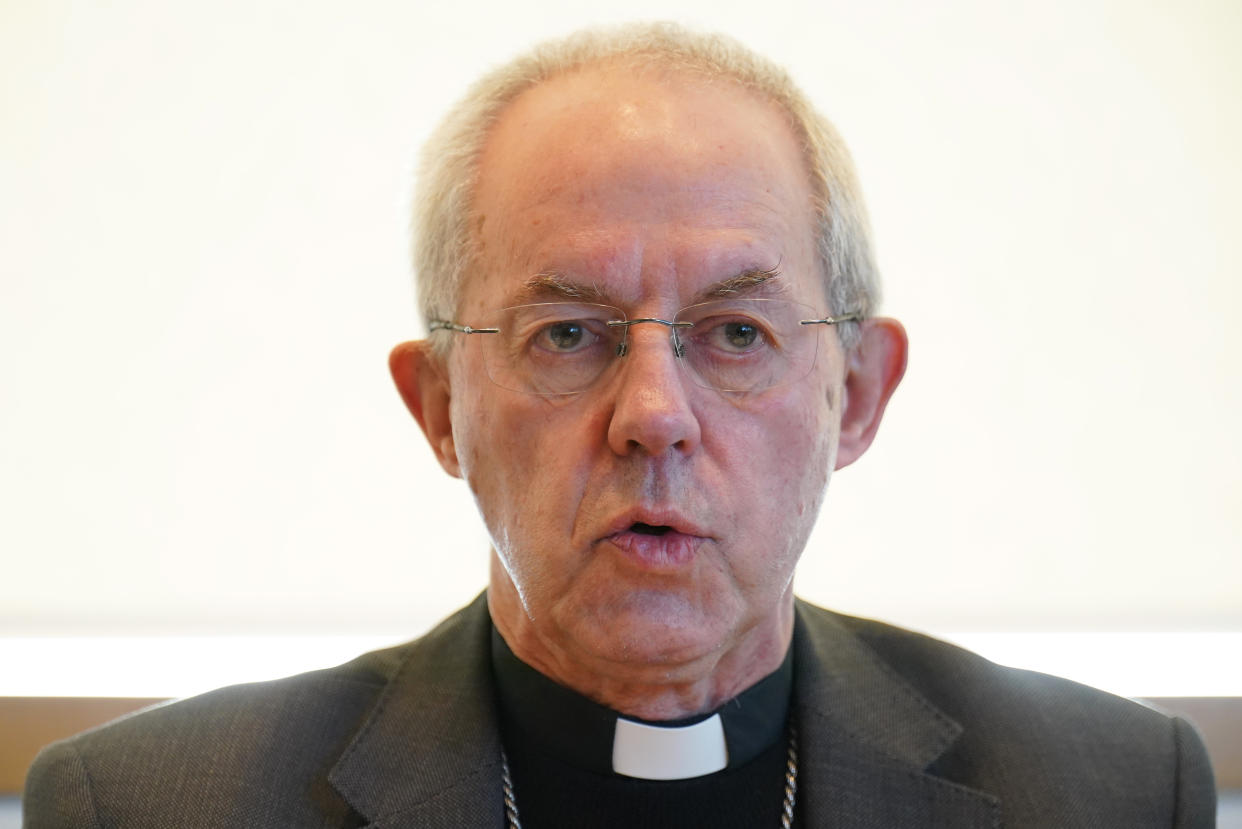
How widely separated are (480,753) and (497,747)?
32 millimetres

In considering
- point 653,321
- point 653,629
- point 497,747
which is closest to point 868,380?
point 653,321

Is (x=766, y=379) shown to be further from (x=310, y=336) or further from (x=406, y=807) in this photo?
(x=310, y=336)

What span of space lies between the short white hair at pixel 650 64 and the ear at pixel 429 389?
70mm

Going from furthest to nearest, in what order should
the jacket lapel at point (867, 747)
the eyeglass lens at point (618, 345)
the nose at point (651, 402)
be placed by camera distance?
the jacket lapel at point (867, 747) → the eyeglass lens at point (618, 345) → the nose at point (651, 402)

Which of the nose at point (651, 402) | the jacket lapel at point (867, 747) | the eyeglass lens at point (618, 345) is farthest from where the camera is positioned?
the jacket lapel at point (867, 747)

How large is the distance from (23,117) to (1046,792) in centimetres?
247

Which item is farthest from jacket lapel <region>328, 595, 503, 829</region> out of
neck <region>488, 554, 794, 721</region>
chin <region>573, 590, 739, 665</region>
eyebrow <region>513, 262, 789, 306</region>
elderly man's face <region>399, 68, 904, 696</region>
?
eyebrow <region>513, 262, 789, 306</region>

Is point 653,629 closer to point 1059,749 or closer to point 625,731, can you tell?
point 625,731

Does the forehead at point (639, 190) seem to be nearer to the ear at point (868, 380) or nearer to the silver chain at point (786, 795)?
the ear at point (868, 380)

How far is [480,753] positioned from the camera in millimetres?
1738

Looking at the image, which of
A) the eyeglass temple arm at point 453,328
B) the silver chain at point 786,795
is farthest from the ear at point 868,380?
the eyeglass temple arm at point 453,328

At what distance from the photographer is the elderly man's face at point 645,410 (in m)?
1.55

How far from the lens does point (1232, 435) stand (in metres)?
2.46

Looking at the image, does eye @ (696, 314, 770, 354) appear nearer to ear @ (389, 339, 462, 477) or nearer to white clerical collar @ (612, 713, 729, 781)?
ear @ (389, 339, 462, 477)
